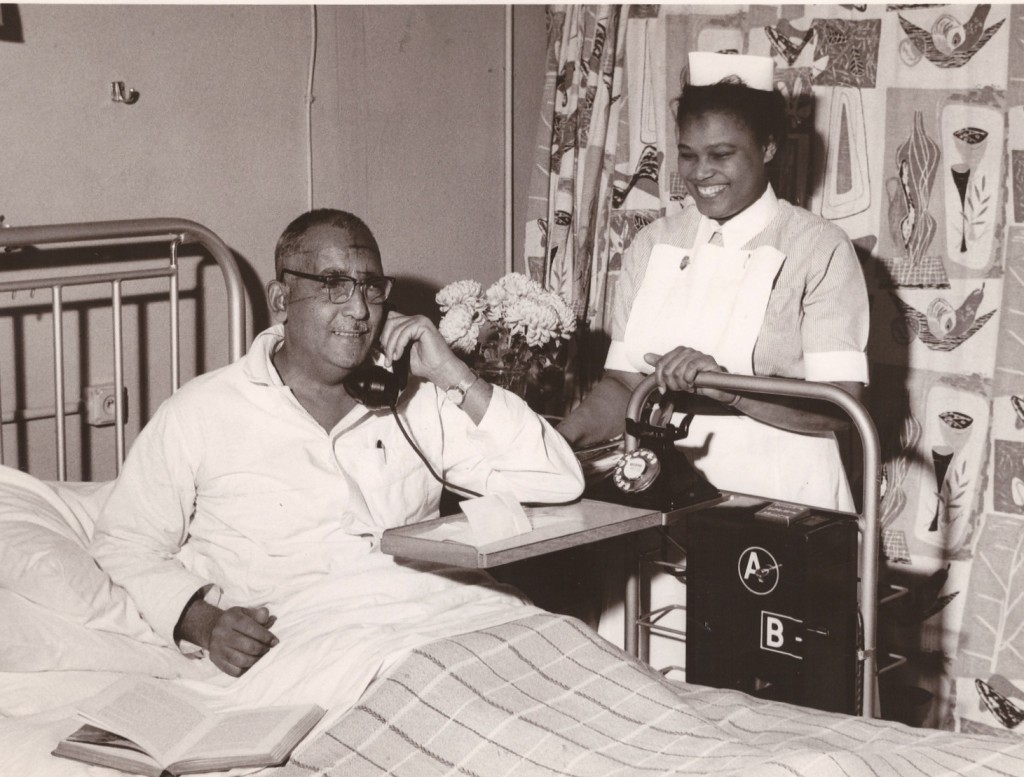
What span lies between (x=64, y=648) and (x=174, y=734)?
1.64 feet

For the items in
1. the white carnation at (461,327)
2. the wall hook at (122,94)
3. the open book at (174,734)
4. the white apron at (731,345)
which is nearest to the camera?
the open book at (174,734)

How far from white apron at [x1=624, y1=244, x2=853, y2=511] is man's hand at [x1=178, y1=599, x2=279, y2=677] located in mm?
1201

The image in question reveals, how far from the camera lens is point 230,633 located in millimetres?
2369

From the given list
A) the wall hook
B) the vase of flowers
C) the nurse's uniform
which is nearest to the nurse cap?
the nurse's uniform

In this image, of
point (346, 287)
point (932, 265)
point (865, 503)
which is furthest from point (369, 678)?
point (932, 265)

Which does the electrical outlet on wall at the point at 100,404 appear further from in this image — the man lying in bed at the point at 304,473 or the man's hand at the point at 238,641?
the man's hand at the point at 238,641

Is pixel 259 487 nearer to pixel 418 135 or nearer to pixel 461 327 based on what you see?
pixel 461 327

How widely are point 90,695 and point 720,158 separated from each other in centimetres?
186

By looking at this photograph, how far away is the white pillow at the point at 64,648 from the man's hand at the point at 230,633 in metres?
0.10

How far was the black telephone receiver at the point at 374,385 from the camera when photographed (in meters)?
2.54

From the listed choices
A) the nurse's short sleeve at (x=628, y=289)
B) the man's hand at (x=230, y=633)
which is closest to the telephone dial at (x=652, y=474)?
the nurse's short sleeve at (x=628, y=289)

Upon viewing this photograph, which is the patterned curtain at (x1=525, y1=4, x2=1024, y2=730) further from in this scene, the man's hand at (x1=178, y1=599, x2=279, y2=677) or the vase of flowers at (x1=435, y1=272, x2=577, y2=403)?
the man's hand at (x1=178, y1=599, x2=279, y2=677)

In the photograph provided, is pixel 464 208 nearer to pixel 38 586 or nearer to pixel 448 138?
pixel 448 138

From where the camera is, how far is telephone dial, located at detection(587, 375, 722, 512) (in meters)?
2.59
